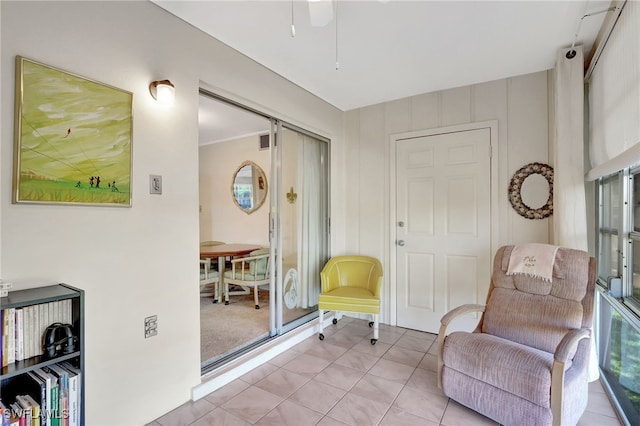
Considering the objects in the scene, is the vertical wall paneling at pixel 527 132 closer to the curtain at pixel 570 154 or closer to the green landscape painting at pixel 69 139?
the curtain at pixel 570 154

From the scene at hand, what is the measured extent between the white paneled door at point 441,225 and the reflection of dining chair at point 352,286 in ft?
1.16

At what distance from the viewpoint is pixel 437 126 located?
333 cm

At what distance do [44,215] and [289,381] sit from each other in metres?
1.93

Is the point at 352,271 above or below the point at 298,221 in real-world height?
below

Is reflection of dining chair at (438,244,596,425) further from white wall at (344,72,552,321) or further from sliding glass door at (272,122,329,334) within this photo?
sliding glass door at (272,122,329,334)

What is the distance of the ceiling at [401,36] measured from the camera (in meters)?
1.95

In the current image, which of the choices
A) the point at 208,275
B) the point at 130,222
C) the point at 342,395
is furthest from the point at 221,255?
the point at 342,395

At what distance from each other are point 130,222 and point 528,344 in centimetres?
270

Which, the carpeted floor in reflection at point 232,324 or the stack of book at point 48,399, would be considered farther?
the carpeted floor in reflection at point 232,324

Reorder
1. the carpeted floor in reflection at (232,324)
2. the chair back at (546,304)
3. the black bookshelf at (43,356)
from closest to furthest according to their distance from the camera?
the black bookshelf at (43,356)
the chair back at (546,304)
the carpeted floor in reflection at (232,324)

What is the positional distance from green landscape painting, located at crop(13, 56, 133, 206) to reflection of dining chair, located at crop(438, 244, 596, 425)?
7.64 feet

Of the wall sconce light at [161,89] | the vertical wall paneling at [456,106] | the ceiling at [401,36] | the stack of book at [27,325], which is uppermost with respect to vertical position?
the ceiling at [401,36]

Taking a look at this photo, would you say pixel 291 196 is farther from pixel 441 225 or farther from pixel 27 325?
pixel 27 325

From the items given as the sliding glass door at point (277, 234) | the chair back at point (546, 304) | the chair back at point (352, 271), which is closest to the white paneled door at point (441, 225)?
the chair back at point (352, 271)
